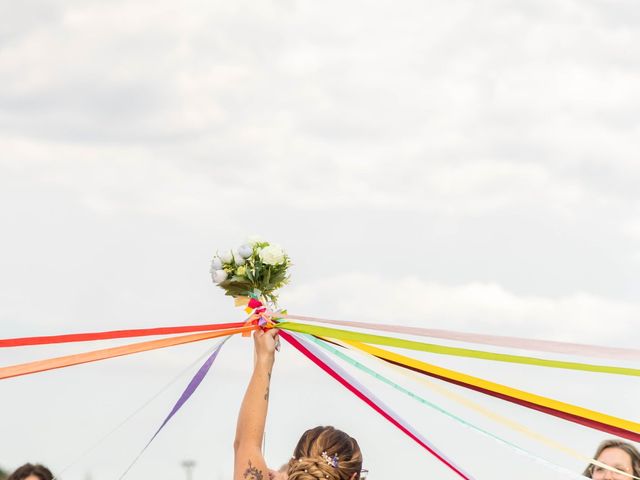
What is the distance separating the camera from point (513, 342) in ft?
21.0

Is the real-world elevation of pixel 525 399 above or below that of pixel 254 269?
below

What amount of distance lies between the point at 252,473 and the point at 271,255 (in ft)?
5.08

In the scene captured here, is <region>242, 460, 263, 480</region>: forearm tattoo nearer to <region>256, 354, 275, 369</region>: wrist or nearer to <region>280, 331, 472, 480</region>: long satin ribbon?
<region>256, 354, 275, 369</region>: wrist

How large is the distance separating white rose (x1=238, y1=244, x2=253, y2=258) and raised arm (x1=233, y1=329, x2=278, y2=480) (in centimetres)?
71

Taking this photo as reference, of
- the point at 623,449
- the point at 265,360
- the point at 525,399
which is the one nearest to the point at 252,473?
the point at 265,360

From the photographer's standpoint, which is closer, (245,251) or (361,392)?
(245,251)

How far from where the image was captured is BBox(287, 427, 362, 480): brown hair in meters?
5.30

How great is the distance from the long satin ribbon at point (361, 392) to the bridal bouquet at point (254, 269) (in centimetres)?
34

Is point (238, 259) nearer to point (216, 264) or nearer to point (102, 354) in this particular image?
point (216, 264)

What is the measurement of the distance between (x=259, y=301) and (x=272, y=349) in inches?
19.5

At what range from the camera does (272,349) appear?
20.5 feet

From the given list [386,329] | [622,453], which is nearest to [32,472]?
[386,329]

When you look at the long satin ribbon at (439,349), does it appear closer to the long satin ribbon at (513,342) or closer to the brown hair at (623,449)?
the long satin ribbon at (513,342)

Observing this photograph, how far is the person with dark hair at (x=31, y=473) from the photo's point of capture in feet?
23.2
